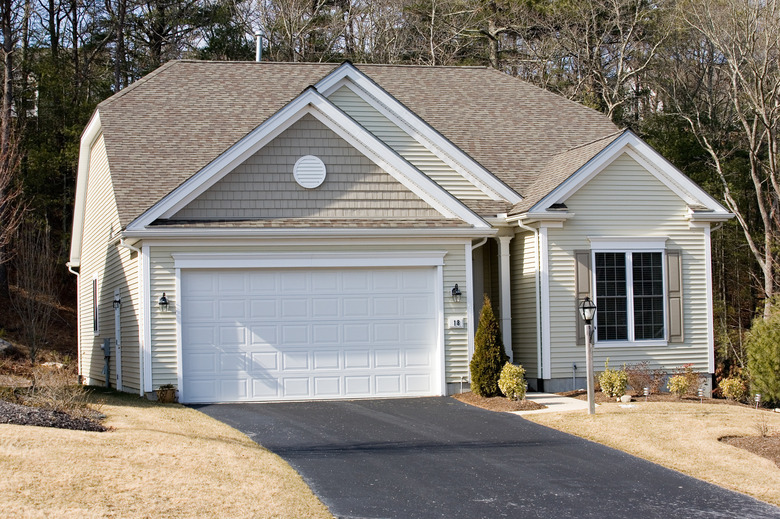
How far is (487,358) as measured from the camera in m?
15.4

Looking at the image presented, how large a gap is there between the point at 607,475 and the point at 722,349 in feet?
51.2

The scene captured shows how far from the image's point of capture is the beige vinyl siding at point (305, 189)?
1561cm

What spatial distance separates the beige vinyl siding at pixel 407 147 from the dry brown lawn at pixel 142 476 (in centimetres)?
907

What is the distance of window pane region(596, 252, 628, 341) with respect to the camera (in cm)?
1719

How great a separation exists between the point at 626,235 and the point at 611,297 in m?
1.27

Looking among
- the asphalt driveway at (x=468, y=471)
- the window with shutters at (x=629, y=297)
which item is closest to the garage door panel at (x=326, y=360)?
the asphalt driveway at (x=468, y=471)

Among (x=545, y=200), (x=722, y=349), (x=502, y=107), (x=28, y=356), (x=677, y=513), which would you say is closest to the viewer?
(x=677, y=513)

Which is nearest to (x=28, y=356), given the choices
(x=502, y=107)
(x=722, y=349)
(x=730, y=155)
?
(x=502, y=107)

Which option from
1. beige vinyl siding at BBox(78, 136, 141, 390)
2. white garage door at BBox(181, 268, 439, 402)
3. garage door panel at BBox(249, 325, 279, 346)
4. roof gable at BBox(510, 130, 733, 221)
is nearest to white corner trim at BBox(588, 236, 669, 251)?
roof gable at BBox(510, 130, 733, 221)

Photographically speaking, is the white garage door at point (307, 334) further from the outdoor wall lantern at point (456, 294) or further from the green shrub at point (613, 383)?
the green shrub at point (613, 383)

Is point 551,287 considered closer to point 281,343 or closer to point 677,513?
point 281,343

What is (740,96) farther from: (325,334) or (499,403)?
(325,334)

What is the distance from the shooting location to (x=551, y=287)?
1700 cm

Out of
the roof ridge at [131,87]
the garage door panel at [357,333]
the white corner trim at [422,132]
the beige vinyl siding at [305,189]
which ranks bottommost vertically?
the garage door panel at [357,333]
